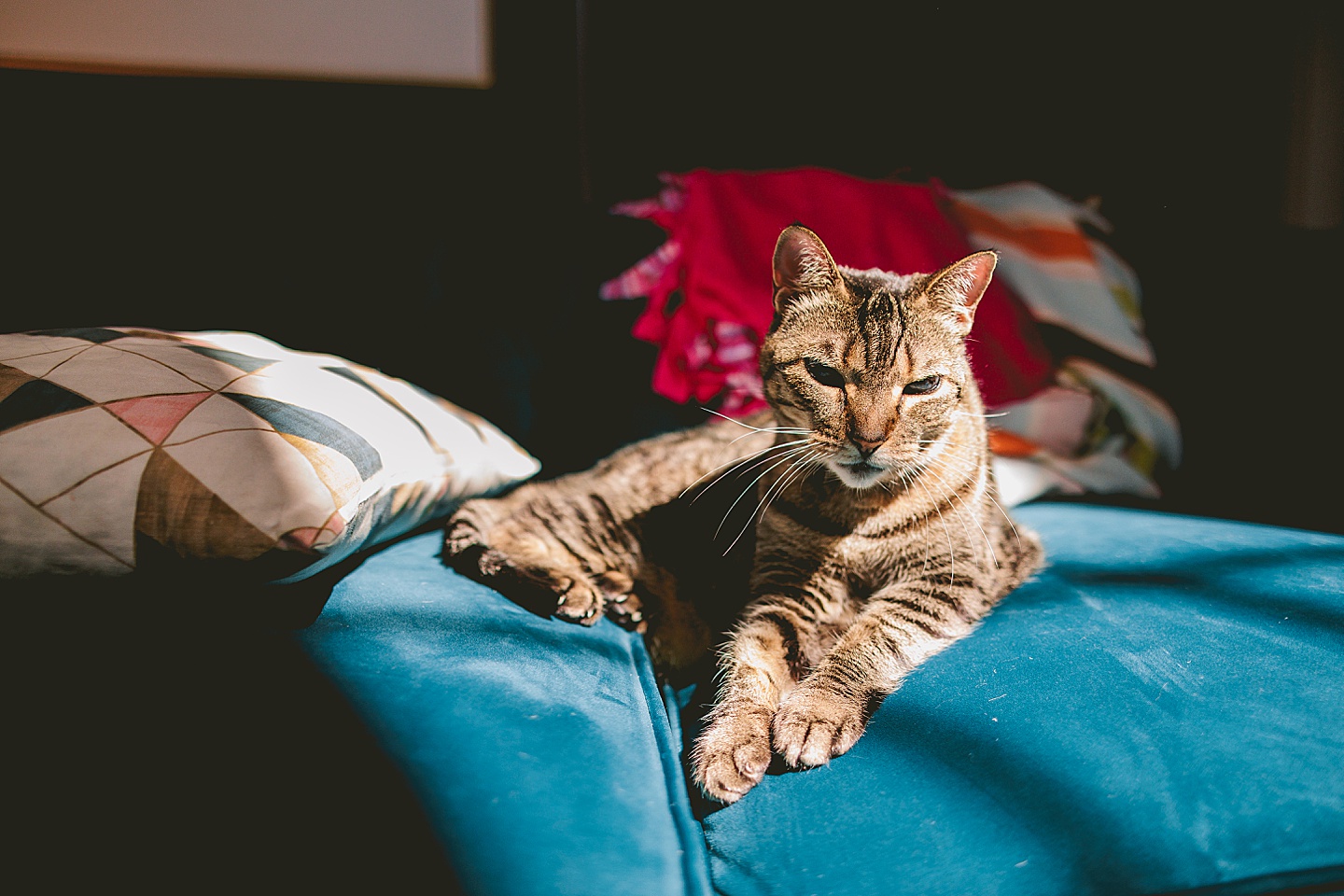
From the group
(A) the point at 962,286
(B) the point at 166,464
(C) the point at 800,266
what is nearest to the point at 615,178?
(C) the point at 800,266

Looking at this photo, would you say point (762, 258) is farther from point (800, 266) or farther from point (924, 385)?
point (924, 385)

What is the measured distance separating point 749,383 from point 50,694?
3.74 ft

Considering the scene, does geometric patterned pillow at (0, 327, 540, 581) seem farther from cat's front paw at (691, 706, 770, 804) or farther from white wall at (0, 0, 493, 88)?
white wall at (0, 0, 493, 88)

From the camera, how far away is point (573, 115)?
1863mm

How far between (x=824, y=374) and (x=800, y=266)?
15 cm

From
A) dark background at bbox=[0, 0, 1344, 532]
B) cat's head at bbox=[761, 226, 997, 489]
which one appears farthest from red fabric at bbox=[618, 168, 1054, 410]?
cat's head at bbox=[761, 226, 997, 489]

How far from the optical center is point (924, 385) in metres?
0.92

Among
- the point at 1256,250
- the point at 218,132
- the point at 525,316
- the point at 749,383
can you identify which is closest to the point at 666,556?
the point at 749,383

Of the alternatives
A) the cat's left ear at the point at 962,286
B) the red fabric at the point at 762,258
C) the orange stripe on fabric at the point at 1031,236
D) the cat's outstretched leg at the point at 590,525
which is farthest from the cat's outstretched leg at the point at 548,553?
the orange stripe on fabric at the point at 1031,236

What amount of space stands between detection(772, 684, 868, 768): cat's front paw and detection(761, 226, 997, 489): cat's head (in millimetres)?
275

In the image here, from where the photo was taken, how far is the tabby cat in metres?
0.88

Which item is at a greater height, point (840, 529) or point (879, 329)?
point (879, 329)

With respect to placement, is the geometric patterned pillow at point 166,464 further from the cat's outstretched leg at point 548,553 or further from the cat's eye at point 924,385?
the cat's eye at point 924,385

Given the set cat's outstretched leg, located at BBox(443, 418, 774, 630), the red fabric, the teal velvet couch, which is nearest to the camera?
the teal velvet couch
